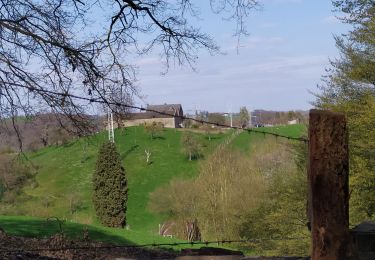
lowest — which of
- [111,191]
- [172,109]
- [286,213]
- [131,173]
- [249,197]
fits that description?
[131,173]

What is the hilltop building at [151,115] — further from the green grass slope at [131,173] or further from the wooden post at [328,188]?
the green grass slope at [131,173]

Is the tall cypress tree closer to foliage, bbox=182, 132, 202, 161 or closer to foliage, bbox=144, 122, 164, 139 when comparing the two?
foliage, bbox=144, 122, 164, 139

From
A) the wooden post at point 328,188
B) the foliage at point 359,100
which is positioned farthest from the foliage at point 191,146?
the wooden post at point 328,188

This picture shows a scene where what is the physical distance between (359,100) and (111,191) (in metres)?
19.9

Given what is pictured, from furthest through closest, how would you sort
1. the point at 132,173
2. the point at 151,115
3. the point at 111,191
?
the point at 132,173
the point at 111,191
the point at 151,115

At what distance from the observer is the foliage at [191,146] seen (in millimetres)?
68688

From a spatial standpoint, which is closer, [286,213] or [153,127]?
[286,213]

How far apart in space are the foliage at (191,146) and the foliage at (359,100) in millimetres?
46330

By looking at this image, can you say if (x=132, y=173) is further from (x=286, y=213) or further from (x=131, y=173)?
(x=286, y=213)

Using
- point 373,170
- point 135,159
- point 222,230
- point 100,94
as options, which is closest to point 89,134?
point 100,94

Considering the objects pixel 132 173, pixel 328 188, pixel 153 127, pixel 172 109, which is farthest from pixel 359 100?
pixel 132 173

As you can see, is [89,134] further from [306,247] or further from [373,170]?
[306,247]

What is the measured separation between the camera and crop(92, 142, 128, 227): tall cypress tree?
121 feet

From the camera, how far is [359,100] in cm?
2123
